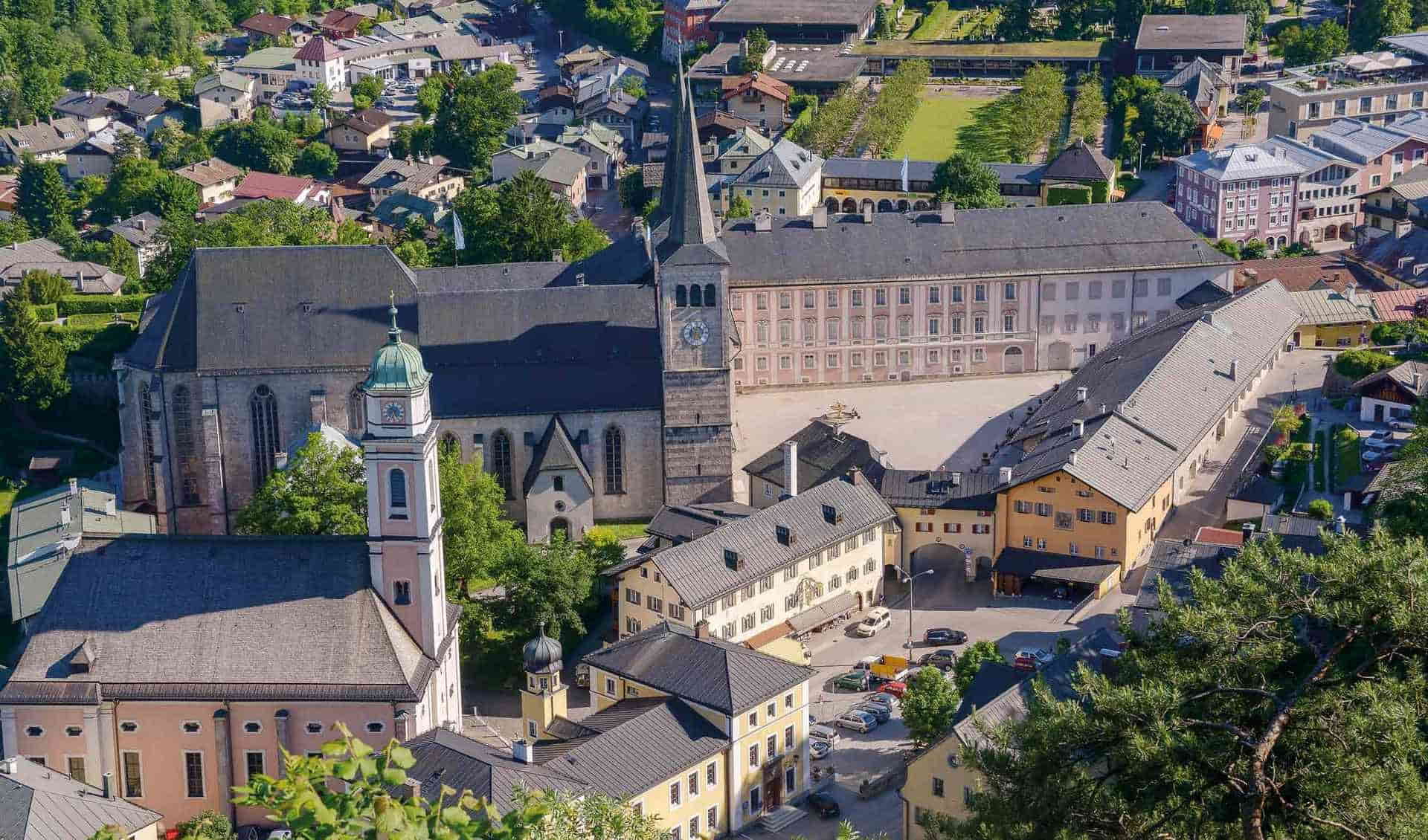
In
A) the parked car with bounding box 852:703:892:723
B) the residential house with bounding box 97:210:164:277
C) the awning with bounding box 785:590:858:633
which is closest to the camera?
the parked car with bounding box 852:703:892:723

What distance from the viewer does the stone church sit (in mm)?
112938

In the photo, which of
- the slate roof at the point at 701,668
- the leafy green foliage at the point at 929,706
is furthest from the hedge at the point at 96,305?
the leafy green foliage at the point at 929,706

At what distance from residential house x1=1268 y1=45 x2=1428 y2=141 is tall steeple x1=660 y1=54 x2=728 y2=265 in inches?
3331

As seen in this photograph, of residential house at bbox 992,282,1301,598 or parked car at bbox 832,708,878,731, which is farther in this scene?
residential house at bbox 992,282,1301,598

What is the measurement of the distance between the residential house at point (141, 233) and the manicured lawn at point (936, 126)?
59547mm

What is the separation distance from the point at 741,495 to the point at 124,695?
4229cm

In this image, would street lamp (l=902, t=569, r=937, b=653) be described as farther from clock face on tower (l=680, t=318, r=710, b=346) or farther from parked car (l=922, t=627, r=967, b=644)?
clock face on tower (l=680, t=318, r=710, b=346)

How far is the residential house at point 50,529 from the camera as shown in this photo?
4092 inches

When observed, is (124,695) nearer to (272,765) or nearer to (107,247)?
(272,765)

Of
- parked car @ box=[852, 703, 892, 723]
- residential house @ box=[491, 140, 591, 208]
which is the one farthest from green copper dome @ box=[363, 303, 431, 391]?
residential house @ box=[491, 140, 591, 208]

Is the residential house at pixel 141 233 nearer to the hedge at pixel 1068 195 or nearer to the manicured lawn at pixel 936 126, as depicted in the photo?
the manicured lawn at pixel 936 126

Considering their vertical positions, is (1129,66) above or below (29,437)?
above

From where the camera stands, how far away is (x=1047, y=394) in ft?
431

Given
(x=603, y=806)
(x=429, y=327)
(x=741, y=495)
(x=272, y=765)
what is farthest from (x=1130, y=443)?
(x=603, y=806)
